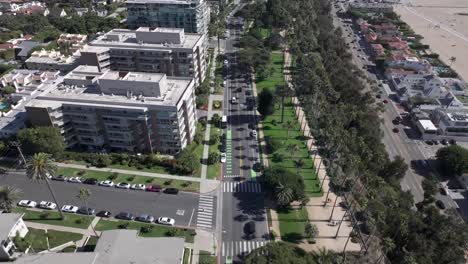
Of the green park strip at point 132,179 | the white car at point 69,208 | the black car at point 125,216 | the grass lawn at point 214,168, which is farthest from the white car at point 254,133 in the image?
the white car at point 69,208

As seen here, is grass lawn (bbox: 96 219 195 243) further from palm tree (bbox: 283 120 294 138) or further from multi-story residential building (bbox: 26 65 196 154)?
palm tree (bbox: 283 120 294 138)

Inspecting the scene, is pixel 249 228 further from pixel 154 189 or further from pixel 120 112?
pixel 120 112

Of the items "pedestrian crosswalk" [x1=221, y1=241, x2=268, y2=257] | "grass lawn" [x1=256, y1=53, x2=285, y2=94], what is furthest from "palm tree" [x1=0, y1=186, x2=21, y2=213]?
"grass lawn" [x1=256, y1=53, x2=285, y2=94]

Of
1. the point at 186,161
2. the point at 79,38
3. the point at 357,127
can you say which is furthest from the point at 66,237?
the point at 79,38

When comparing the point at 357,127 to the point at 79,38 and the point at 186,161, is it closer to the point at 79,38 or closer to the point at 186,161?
the point at 186,161

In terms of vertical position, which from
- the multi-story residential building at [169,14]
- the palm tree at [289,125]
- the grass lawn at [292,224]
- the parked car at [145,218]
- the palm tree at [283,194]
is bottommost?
the grass lawn at [292,224]

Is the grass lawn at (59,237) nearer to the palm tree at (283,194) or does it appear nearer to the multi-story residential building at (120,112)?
the multi-story residential building at (120,112)
